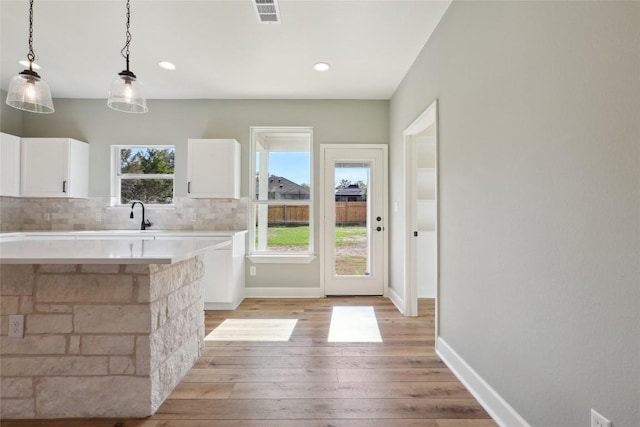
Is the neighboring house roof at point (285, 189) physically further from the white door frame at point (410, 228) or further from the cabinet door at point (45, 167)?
the cabinet door at point (45, 167)

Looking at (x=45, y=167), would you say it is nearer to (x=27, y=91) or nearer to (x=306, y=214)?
(x=27, y=91)

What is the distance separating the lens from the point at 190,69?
11.0 ft

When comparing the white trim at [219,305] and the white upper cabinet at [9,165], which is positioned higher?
the white upper cabinet at [9,165]

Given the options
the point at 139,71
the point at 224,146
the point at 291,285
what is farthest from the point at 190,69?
the point at 291,285

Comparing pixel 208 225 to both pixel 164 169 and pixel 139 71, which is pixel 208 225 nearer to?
pixel 164 169

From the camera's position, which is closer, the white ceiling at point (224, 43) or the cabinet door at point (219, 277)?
the white ceiling at point (224, 43)

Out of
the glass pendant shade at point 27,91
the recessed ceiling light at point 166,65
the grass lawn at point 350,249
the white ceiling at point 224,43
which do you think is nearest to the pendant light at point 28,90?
the glass pendant shade at point 27,91

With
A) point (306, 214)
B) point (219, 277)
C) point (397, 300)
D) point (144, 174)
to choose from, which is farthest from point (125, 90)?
point (397, 300)

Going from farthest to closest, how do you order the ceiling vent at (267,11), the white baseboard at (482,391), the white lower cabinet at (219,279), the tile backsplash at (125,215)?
1. the tile backsplash at (125,215)
2. the white lower cabinet at (219,279)
3. the ceiling vent at (267,11)
4. the white baseboard at (482,391)

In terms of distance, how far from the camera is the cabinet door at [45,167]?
12.5 ft

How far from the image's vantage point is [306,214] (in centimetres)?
432

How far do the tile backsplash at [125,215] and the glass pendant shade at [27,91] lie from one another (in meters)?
2.29

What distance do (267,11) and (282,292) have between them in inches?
126

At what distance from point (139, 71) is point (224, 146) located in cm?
117
